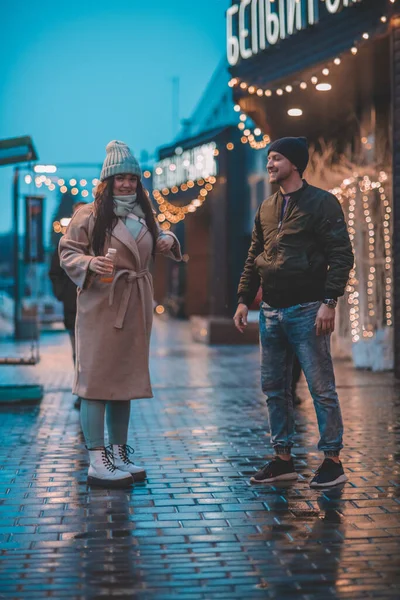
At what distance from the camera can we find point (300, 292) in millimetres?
5828

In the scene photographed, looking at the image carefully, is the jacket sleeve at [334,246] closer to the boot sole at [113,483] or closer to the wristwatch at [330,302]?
the wristwatch at [330,302]

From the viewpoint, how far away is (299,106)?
15.7 meters

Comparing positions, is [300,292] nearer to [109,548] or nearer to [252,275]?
[252,275]

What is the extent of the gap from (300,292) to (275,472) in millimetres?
1087

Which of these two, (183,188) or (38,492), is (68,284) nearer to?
(38,492)

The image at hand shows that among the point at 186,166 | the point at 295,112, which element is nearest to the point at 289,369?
the point at 295,112

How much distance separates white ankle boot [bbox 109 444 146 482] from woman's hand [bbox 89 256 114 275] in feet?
3.72

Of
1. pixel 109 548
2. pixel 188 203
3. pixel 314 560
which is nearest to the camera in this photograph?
pixel 314 560

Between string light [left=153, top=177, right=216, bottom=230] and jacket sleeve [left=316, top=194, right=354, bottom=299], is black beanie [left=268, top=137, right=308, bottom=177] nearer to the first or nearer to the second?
jacket sleeve [left=316, top=194, right=354, bottom=299]

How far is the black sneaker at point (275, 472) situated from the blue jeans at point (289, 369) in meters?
0.07

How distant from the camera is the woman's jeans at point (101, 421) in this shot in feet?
20.0

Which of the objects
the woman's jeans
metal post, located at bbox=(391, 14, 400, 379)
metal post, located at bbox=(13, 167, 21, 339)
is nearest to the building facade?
metal post, located at bbox=(391, 14, 400, 379)

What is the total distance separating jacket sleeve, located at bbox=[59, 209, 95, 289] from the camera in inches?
237

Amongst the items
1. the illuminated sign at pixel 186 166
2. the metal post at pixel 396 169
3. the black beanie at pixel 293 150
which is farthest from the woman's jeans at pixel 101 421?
the illuminated sign at pixel 186 166
